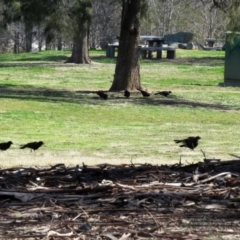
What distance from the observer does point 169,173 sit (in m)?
6.50

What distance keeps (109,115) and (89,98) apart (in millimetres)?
4863

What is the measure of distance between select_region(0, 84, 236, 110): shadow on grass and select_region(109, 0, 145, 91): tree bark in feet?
1.49

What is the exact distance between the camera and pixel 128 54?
29.0m

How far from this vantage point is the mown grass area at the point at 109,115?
13.7 metres

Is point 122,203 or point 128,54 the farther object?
point 128,54

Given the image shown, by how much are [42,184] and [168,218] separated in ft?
4.77

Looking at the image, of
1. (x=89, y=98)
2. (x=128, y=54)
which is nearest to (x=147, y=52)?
(x=128, y=54)

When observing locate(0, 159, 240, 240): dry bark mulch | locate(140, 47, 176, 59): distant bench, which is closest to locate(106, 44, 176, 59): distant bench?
locate(140, 47, 176, 59): distant bench

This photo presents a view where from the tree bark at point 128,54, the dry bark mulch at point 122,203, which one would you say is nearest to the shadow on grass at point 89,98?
the tree bark at point 128,54

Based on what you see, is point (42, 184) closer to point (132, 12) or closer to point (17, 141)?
point (17, 141)

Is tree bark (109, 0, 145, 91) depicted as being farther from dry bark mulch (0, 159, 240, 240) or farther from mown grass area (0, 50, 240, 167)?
dry bark mulch (0, 159, 240, 240)

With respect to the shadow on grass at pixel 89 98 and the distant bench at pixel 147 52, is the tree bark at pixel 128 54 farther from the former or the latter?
the distant bench at pixel 147 52

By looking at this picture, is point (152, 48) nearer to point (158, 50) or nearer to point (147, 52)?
point (158, 50)

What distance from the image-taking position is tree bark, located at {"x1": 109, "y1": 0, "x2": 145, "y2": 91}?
28.4 meters
